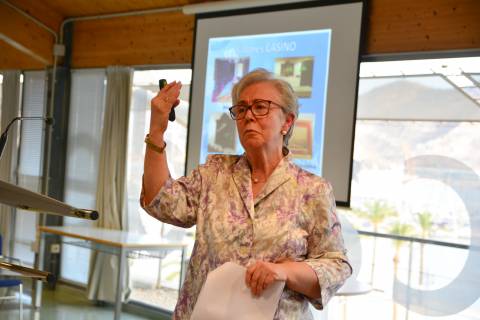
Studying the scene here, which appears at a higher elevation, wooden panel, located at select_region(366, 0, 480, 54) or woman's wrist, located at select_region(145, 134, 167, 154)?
wooden panel, located at select_region(366, 0, 480, 54)

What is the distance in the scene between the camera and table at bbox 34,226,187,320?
488 cm

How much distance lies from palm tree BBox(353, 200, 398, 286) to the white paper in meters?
3.21

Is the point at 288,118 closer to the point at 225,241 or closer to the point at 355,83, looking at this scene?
the point at 225,241

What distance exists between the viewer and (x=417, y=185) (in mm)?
4348

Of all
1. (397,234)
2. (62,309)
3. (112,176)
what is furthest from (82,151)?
(397,234)

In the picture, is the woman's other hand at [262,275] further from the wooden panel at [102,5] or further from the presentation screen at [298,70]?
the wooden panel at [102,5]

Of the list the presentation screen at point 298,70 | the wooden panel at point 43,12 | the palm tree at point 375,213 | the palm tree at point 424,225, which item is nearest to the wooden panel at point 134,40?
the wooden panel at point 43,12

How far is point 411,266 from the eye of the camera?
174 inches

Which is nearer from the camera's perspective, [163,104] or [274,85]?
[163,104]

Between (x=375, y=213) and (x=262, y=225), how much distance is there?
319 centimetres

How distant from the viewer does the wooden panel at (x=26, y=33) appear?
22.4 feet

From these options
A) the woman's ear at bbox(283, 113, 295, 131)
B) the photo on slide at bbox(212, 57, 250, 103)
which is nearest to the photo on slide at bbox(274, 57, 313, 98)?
the photo on slide at bbox(212, 57, 250, 103)

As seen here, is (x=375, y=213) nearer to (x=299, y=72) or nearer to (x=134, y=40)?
(x=299, y=72)

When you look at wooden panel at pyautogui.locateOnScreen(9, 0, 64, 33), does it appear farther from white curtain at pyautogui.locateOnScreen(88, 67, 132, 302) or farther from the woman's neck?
the woman's neck
